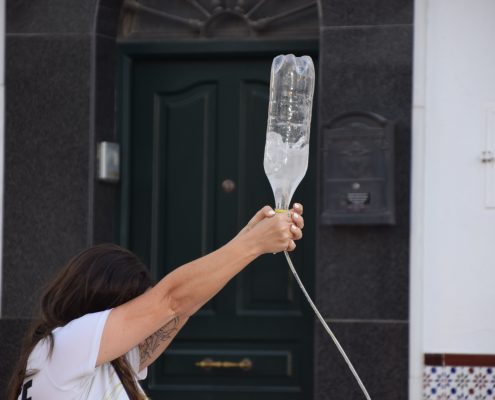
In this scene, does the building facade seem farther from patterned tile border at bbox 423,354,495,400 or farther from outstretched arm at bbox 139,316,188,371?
outstretched arm at bbox 139,316,188,371

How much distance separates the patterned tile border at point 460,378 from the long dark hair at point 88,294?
3.22 m

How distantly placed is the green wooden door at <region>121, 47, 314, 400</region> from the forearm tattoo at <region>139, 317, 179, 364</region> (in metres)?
3.09

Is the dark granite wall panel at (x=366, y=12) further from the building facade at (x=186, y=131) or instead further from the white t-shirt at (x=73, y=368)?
the white t-shirt at (x=73, y=368)

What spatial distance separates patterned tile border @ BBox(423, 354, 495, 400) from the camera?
21.4ft

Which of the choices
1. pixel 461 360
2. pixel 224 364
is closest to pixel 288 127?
pixel 461 360

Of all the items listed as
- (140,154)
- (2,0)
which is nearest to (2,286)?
(140,154)

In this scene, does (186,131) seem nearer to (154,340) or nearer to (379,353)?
(379,353)

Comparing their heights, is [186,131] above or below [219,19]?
below

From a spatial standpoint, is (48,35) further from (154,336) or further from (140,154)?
(154,336)

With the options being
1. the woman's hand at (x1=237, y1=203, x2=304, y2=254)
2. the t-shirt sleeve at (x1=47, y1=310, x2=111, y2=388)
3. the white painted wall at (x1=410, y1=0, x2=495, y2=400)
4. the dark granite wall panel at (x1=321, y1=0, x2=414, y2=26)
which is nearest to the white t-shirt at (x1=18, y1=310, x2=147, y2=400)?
the t-shirt sleeve at (x1=47, y1=310, x2=111, y2=388)

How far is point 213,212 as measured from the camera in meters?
7.12

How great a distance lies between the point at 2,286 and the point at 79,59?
1.34m

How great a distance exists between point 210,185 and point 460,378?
5.89 feet

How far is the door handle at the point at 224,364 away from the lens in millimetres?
7086
